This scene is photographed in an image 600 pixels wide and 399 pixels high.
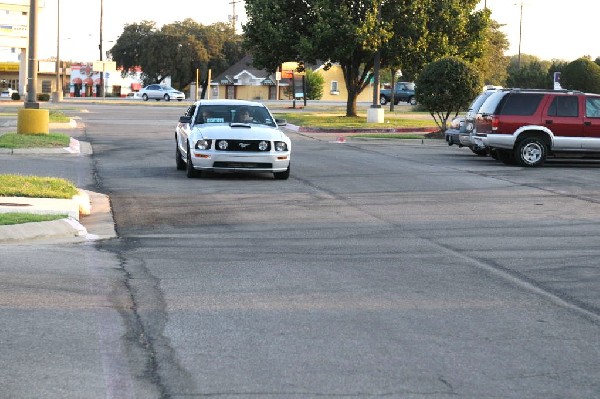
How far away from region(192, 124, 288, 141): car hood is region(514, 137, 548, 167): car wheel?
728 cm

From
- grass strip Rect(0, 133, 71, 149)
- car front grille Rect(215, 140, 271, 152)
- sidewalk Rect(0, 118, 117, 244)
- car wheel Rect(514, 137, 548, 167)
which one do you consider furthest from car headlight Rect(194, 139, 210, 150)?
car wheel Rect(514, 137, 548, 167)

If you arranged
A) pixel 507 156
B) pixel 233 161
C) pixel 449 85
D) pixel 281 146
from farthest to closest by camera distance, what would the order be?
pixel 449 85 → pixel 507 156 → pixel 281 146 → pixel 233 161

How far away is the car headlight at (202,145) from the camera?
19156 millimetres

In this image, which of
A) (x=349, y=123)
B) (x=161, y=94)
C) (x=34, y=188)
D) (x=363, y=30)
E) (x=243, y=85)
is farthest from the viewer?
(x=243, y=85)

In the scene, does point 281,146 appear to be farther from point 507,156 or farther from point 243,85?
point 243,85

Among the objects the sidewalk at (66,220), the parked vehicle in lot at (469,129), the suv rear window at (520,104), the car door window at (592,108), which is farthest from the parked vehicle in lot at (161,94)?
the sidewalk at (66,220)

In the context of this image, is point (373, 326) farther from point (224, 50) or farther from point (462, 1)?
point (224, 50)

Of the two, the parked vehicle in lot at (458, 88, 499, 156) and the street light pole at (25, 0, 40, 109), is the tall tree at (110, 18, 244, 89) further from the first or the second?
the parked vehicle in lot at (458, 88, 499, 156)

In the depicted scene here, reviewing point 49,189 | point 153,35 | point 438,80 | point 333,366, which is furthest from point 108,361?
point 153,35

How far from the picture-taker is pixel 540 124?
2439cm

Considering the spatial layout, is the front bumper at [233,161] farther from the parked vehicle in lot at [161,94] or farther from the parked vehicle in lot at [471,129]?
the parked vehicle in lot at [161,94]

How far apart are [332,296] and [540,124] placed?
16.7 m

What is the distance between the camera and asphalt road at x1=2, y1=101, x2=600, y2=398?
629cm

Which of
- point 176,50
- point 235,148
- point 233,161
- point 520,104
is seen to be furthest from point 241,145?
point 176,50
